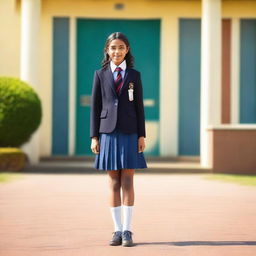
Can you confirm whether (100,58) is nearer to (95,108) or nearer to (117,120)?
(95,108)

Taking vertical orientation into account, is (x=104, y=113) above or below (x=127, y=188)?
above

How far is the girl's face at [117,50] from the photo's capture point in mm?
5734

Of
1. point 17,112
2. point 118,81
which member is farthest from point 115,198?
point 17,112

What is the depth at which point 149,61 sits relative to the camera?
1514cm

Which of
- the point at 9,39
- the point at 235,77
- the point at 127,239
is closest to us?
the point at 127,239

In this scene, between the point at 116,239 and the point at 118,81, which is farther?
the point at 118,81

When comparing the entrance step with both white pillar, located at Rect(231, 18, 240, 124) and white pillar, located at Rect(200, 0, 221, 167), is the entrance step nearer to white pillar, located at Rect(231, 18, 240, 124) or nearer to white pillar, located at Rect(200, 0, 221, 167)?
white pillar, located at Rect(200, 0, 221, 167)

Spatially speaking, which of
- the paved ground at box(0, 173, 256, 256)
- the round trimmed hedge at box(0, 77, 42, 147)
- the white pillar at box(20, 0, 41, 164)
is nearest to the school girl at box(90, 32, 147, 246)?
the paved ground at box(0, 173, 256, 256)

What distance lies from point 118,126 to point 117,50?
64 centimetres

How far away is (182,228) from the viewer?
6.57 meters

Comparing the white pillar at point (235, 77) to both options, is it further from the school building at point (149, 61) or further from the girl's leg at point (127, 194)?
the girl's leg at point (127, 194)

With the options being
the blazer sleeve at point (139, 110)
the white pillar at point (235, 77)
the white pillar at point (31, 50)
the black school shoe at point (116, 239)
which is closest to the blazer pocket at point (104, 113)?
the blazer sleeve at point (139, 110)

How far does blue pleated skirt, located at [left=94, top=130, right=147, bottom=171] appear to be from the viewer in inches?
224

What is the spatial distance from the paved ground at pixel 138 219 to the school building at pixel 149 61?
3.61 m
